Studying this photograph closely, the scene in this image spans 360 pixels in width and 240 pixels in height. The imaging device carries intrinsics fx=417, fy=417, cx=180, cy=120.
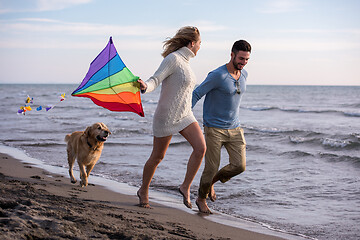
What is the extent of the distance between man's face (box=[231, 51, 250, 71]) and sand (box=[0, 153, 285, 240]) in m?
1.75

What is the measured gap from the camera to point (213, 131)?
4.64 metres

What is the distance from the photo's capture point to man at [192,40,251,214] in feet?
15.2

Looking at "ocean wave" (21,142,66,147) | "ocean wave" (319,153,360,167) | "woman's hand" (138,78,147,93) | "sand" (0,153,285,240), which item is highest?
"woman's hand" (138,78,147,93)

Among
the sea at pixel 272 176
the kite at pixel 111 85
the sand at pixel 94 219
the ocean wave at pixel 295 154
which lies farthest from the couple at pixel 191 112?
the ocean wave at pixel 295 154

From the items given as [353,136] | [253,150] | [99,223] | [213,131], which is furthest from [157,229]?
[353,136]

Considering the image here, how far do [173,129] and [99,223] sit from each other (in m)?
1.29

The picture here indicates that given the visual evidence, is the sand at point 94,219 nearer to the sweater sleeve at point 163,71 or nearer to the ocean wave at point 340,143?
the sweater sleeve at point 163,71

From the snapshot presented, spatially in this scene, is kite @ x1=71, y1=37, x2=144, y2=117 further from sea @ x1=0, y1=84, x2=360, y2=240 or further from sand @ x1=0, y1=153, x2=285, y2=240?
sea @ x1=0, y1=84, x2=360, y2=240

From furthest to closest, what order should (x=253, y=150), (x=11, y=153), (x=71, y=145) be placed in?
(x=253, y=150), (x=11, y=153), (x=71, y=145)

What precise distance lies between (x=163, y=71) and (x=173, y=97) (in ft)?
0.93

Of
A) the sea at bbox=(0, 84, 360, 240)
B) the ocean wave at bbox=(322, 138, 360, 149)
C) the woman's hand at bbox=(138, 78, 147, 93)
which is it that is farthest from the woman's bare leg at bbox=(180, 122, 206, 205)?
the ocean wave at bbox=(322, 138, 360, 149)

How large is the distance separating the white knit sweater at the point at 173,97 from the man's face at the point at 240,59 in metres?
0.66

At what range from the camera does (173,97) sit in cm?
425

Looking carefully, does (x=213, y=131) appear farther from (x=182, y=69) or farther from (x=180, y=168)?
(x=180, y=168)
